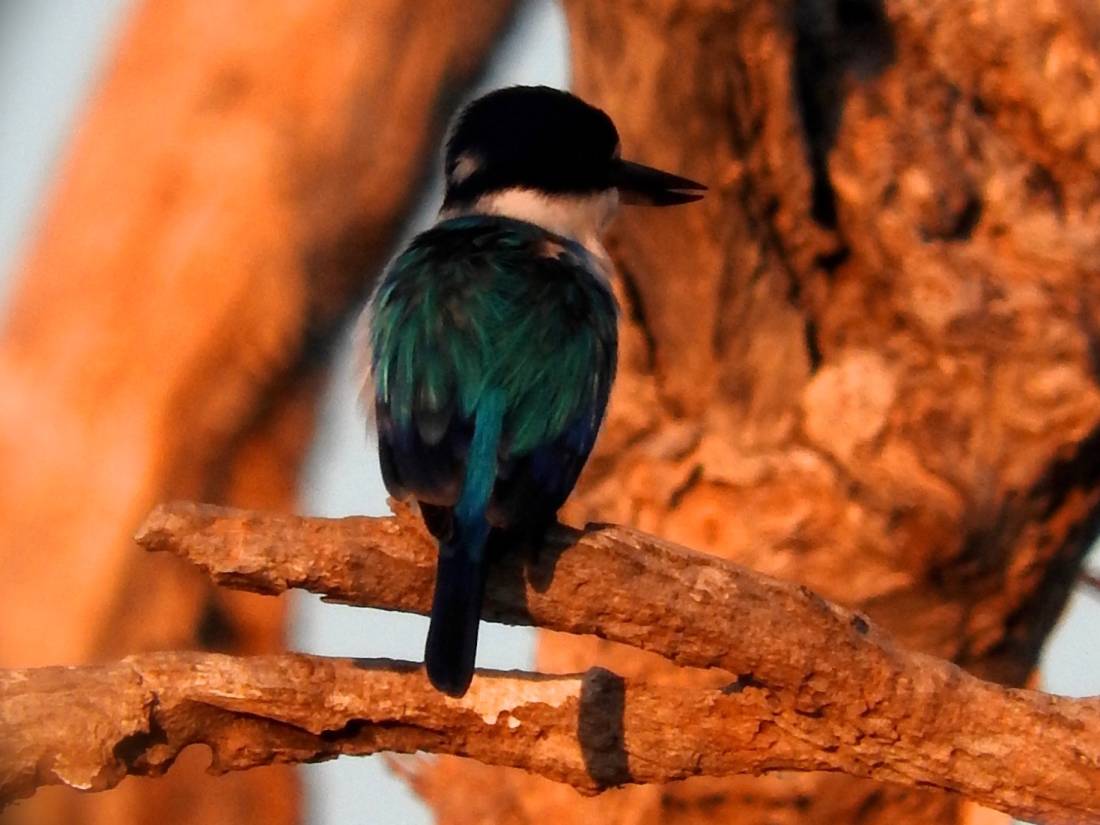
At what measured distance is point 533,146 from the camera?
20.3 feet

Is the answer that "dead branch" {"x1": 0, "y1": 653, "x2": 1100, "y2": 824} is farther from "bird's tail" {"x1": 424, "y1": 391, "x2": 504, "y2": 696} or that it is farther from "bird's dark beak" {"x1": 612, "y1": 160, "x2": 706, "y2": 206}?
"bird's dark beak" {"x1": 612, "y1": 160, "x2": 706, "y2": 206}

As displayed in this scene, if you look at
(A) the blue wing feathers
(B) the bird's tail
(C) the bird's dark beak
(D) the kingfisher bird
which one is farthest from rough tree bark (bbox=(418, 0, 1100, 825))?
(B) the bird's tail

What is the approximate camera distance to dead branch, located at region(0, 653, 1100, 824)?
437 cm

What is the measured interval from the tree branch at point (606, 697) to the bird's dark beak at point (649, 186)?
75.9 inches

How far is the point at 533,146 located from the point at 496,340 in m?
1.28

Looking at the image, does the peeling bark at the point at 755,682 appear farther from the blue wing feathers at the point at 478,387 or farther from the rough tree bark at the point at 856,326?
the rough tree bark at the point at 856,326

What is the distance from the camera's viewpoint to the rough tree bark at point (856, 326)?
23.1ft

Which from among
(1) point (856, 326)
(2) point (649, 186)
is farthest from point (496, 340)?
(1) point (856, 326)

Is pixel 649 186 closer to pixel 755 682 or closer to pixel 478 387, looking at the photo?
pixel 478 387

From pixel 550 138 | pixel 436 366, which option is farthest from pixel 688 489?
pixel 436 366

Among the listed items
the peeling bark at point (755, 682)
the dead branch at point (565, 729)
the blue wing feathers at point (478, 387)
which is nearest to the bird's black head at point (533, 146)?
the blue wing feathers at point (478, 387)

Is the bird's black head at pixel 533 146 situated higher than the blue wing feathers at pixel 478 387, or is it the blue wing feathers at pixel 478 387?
the bird's black head at pixel 533 146

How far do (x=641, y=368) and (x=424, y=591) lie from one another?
3.12 metres

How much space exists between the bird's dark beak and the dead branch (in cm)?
210
